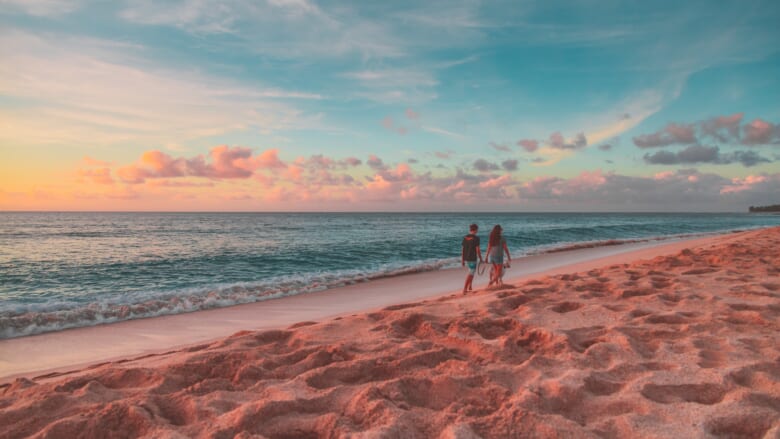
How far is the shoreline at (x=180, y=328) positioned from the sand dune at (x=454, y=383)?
95.0 inches

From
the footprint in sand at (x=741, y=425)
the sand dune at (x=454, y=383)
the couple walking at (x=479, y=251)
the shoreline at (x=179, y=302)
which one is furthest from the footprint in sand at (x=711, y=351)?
the shoreline at (x=179, y=302)

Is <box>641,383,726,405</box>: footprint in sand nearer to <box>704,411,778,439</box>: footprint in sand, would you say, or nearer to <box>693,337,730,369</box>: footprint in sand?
<box>704,411,778,439</box>: footprint in sand

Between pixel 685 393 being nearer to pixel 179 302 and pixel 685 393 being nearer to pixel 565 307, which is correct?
pixel 565 307

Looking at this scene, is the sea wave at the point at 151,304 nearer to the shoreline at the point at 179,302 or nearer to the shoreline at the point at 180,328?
the shoreline at the point at 179,302

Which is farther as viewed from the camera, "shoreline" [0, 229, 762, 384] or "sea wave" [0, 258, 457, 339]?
"sea wave" [0, 258, 457, 339]

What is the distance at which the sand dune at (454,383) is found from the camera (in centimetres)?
317

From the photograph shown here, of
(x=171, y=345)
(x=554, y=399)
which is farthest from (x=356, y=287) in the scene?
(x=554, y=399)

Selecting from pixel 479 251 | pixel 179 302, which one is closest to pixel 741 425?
pixel 479 251

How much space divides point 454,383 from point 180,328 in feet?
23.6

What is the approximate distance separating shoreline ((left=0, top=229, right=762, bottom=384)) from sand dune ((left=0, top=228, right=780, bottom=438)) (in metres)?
2.41

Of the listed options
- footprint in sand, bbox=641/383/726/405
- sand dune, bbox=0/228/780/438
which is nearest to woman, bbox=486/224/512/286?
sand dune, bbox=0/228/780/438

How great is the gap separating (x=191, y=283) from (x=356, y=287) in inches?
245

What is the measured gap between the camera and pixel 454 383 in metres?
3.86

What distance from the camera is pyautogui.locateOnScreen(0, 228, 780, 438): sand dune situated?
10.4 feet
